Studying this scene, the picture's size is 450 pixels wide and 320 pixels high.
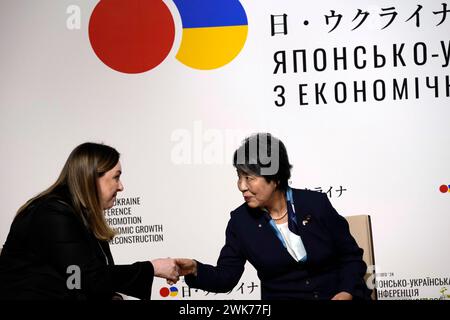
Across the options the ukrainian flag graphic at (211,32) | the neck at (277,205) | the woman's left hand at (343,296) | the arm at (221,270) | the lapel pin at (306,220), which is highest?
the ukrainian flag graphic at (211,32)

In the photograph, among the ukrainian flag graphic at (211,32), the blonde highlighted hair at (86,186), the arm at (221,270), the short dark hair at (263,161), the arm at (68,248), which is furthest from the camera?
the ukrainian flag graphic at (211,32)

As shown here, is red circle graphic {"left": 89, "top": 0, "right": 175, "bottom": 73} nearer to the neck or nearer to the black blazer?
the neck

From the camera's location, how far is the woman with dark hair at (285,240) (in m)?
2.93

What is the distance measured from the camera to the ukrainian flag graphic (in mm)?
3664

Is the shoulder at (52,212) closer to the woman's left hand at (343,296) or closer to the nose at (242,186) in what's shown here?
the nose at (242,186)

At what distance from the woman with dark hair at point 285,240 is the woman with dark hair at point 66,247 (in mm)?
462

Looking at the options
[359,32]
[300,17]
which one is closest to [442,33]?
[359,32]

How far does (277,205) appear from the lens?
304 centimetres

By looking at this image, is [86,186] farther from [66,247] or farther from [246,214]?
[246,214]

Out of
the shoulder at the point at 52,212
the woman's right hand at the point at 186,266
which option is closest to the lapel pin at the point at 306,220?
the woman's right hand at the point at 186,266

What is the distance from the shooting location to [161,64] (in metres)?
3.72

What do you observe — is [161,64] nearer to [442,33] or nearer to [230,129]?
[230,129]

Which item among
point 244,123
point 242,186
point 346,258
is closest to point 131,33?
point 244,123

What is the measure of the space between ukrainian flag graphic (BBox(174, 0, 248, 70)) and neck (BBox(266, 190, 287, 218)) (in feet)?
3.23
